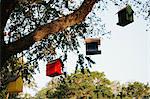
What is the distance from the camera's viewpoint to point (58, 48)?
30.9 ft

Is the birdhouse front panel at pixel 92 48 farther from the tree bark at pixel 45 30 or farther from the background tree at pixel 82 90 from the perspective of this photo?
the background tree at pixel 82 90

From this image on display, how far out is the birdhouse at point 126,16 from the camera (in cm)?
828

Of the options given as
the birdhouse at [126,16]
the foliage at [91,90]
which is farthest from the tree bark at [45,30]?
the foliage at [91,90]

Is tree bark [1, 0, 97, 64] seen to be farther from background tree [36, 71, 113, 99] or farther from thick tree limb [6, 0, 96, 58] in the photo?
background tree [36, 71, 113, 99]

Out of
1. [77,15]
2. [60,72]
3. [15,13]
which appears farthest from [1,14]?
[60,72]

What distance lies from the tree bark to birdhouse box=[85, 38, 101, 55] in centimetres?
266

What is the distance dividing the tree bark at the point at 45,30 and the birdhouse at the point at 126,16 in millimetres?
1771

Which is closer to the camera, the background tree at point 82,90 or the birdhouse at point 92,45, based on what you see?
the birdhouse at point 92,45

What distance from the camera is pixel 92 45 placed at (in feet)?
30.7

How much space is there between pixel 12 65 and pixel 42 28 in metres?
3.06

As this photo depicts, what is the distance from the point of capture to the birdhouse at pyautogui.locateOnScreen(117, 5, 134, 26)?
8.28 meters

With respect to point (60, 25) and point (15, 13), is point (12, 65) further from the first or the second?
point (60, 25)

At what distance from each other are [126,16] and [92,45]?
1.41 m

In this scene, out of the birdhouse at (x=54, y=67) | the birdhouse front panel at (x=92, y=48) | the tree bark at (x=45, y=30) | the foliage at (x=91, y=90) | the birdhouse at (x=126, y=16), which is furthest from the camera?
the foliage at (x=91, y=90)
